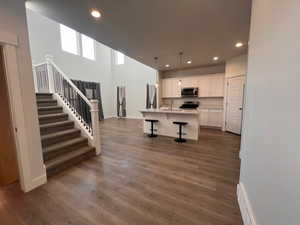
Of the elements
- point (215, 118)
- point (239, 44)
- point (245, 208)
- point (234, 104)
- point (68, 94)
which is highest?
point (239, 44)

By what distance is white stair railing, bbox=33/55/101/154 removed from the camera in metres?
3.24

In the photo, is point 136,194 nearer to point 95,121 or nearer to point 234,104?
point 95,121

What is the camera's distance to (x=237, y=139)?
4.39 meters

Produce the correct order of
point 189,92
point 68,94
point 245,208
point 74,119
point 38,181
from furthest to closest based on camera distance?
point 189,92 → point 68,94 → point 74,119 → point 38,181 → point 245,208

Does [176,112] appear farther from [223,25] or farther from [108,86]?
[108,86]

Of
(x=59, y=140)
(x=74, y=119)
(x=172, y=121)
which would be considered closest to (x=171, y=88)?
(x=172, y=121)

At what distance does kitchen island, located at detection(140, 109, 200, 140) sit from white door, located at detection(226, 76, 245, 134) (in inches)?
→ 67.3

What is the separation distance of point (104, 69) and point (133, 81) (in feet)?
6.63

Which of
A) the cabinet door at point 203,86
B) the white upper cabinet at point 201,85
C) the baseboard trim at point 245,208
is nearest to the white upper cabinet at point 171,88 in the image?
the white upper cabinet at point 201,85

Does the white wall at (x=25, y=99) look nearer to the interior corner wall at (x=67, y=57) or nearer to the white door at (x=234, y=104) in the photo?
the interior corner wall at (x=67, y=57)

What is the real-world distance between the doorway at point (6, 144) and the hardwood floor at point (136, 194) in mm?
239

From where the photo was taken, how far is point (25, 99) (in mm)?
1927

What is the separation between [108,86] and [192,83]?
5.35 metres

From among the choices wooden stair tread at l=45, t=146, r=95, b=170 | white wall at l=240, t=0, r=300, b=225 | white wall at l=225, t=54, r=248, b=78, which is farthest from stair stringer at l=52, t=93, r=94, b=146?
white wall at l=225, t=54, r=248, b=78
